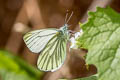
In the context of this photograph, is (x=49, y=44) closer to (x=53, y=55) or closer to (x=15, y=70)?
(x=53, y=55)

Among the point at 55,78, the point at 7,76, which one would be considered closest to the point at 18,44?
the point at 55,78

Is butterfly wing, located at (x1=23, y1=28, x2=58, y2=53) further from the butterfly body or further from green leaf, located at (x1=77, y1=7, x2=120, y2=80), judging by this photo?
green leaf, located at (x1=77, y1=7, x2=120, y2=80)

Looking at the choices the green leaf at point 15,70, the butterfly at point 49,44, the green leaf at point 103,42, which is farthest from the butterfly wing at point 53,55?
the green leaf at point 15,70

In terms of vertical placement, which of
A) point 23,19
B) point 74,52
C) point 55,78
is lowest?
point 55,78

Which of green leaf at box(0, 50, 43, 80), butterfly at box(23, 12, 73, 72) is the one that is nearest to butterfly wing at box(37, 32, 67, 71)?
butterfly at box(23, 12, 73, 72)

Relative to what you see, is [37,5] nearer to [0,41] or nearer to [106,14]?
[0,41]

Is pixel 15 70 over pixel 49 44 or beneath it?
beneath

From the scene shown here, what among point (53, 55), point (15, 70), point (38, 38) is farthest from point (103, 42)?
point (15, 70)
